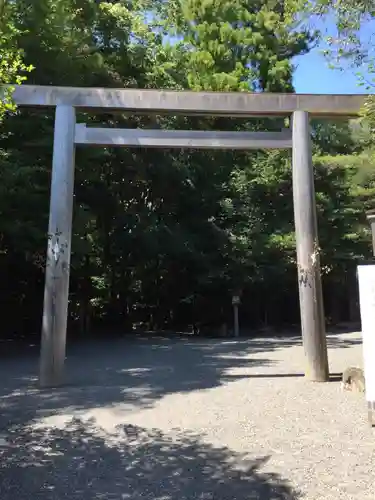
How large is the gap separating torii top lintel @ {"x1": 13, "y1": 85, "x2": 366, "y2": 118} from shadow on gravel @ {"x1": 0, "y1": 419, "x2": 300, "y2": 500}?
174 inches

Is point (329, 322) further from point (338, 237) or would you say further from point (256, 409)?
point (256, 409)

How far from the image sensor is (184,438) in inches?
165

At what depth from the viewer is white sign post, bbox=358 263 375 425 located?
4.21 metres

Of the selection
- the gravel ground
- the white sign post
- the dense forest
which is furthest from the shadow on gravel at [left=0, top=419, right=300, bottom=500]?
the dense forest

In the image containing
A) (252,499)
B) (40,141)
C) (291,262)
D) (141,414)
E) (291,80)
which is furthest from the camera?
(291,80)

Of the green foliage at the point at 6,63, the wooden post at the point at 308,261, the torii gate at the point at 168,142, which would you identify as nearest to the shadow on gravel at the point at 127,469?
the torii gate at the point at 168,142

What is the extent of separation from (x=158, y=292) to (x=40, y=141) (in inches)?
A: 355

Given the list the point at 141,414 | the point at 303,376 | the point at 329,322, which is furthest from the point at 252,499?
the point at 329,322

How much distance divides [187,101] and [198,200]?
361 inches

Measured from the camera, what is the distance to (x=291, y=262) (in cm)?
1497

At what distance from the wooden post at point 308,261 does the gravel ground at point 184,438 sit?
1.50 feet

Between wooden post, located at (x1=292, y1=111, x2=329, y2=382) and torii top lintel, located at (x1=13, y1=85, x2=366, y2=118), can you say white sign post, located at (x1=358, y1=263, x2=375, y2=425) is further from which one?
torii top lintel, located at (x1=13, y1=85, x2=366, y2=118)

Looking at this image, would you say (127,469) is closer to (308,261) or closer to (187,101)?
(308,261)

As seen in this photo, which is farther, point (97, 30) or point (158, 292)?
point (158, 292)
